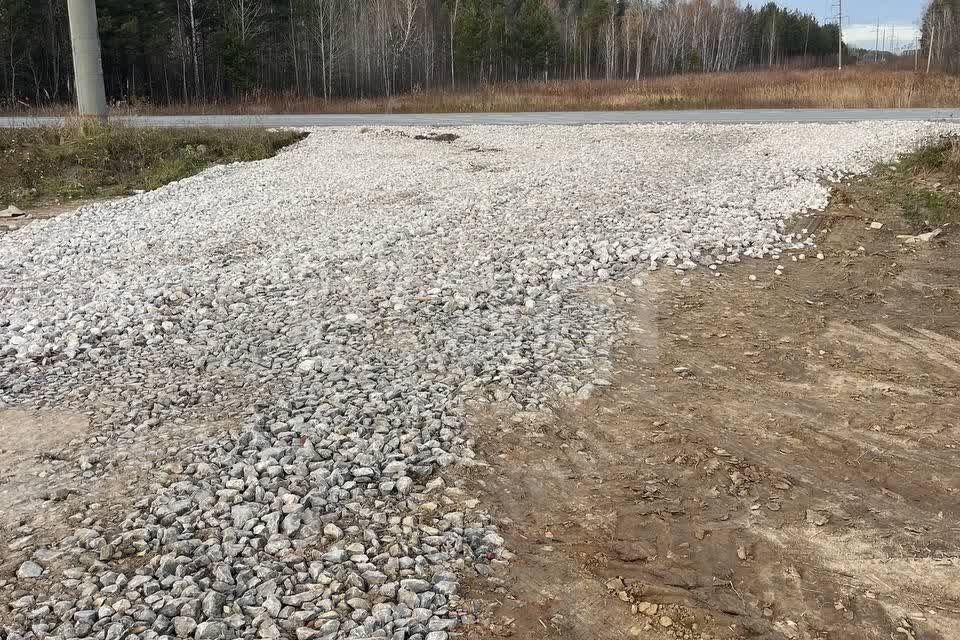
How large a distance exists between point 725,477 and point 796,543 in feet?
2.14

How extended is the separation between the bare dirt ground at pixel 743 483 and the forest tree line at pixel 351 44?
2107 centimetres

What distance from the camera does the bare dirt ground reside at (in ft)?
11.0

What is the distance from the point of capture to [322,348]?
610 centimetres

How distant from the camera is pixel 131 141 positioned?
55.6 feet

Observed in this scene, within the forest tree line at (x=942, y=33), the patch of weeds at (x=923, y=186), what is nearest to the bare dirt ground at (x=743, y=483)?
the patch of weeds at (x=923, y=186)

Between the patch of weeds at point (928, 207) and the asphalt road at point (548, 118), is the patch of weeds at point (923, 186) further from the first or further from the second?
the asphalt road at point (548, 118)

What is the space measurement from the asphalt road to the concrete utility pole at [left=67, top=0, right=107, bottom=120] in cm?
120

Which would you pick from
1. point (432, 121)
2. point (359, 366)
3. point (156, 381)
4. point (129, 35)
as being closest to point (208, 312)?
point (156, 381)

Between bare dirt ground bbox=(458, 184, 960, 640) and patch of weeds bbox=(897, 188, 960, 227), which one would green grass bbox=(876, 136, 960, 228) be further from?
bare dirt ground bbox=(458, 184, 960, 640)

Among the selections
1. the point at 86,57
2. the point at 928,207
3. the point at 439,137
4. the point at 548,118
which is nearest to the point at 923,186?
the point at 928,207

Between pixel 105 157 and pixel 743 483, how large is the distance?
1575 cm

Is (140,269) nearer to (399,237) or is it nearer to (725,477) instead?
(399,237)

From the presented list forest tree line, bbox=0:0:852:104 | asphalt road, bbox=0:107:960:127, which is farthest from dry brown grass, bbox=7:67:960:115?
forest tree line, bbox=0:0:852:104

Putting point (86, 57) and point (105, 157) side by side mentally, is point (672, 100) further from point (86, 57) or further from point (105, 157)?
point (105, 157)
